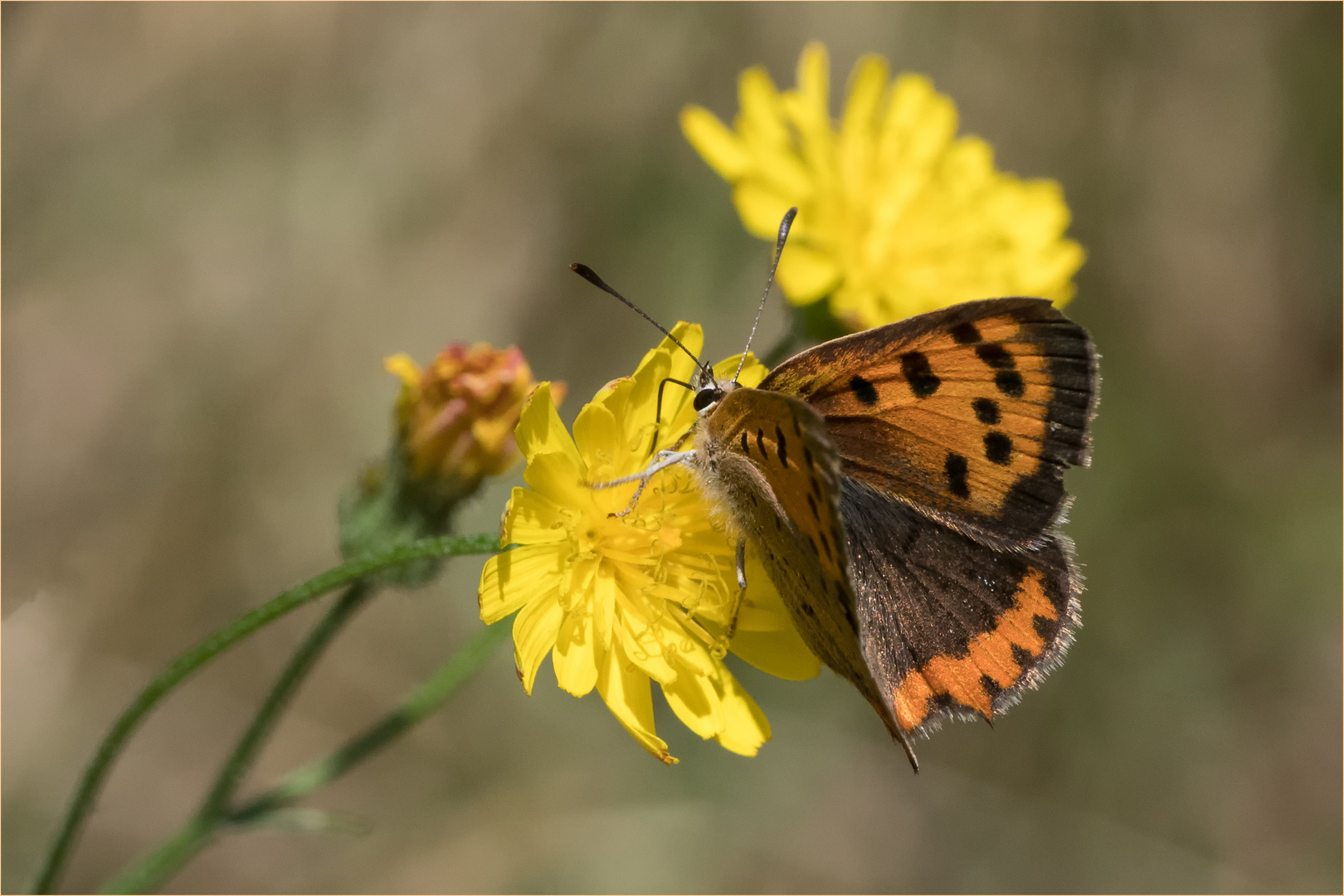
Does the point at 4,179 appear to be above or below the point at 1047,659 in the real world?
above

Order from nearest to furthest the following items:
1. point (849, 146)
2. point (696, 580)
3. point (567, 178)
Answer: point (696, 580)
point (849, 146)
point (567, 178)

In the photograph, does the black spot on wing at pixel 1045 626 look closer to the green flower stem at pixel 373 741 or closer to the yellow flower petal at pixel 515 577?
the yellow flower petal at pixel 515 577

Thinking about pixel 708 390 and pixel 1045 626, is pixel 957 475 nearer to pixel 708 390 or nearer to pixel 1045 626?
pixel 1045 626

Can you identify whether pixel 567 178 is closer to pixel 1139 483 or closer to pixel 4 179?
pixel 4 179

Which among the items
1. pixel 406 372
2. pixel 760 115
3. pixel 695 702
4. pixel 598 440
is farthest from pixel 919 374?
pixel 760 115

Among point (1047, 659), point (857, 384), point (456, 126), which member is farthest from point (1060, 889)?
point (456, 126)

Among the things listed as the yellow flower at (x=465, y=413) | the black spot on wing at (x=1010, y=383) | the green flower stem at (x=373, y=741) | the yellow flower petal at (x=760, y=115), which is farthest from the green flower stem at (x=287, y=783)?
the yellow flower petal at (x=760, y=115)

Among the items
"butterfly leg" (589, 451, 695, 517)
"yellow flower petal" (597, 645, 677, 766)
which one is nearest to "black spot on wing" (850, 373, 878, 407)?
"butterfly leg" (589, 451, 695, 517)
